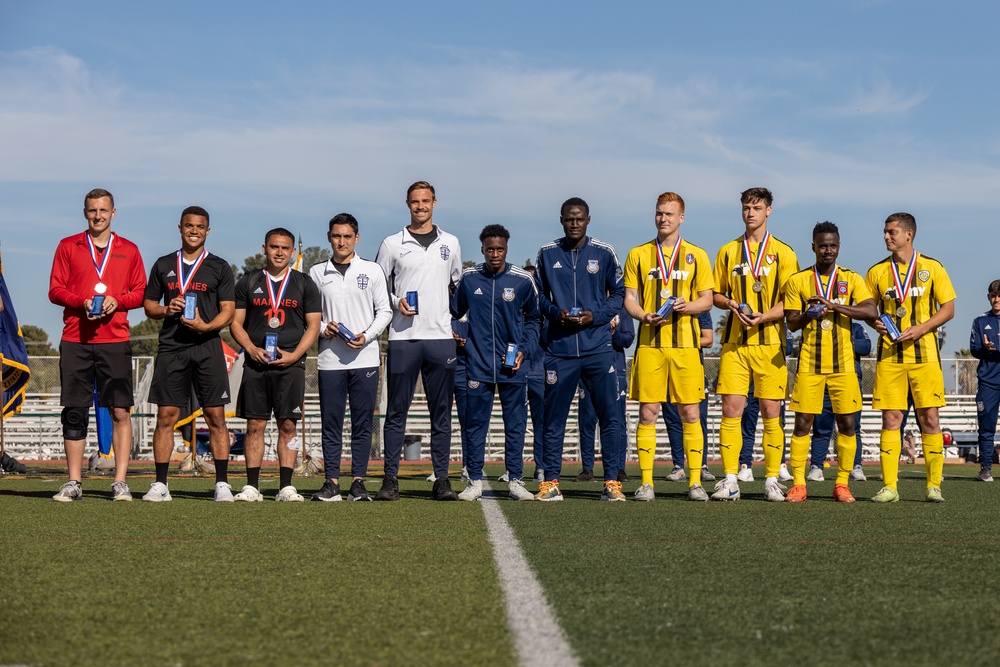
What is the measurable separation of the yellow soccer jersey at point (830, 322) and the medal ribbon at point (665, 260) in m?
0.89

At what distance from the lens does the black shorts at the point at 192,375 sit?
27.3ft

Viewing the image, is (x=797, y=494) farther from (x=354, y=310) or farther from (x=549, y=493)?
(x=354, y=310)

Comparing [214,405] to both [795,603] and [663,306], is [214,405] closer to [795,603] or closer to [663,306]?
[663,306]

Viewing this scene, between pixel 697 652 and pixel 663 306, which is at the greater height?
pixel 663 306

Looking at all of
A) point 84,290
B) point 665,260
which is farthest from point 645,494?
point 84,290

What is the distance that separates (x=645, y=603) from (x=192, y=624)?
1.54 meters

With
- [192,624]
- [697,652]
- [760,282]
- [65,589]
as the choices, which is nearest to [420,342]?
[760,282]

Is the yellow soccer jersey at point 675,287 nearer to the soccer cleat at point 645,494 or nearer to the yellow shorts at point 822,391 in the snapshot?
the yellow shorts at point 822,391

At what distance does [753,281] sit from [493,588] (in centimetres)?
501

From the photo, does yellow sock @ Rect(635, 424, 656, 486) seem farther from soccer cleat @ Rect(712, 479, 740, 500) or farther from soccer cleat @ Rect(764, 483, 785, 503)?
soccer cleat @ Rect(764, 483, 785, 503)

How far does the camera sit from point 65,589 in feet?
13.8

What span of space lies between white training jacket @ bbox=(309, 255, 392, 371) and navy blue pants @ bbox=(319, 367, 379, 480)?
0.08 m

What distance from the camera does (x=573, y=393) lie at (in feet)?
28.3

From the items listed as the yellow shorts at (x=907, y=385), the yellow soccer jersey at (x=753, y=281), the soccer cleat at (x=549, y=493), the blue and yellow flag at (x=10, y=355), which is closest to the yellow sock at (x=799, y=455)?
the yellow shorts at (x=907, y=385)
